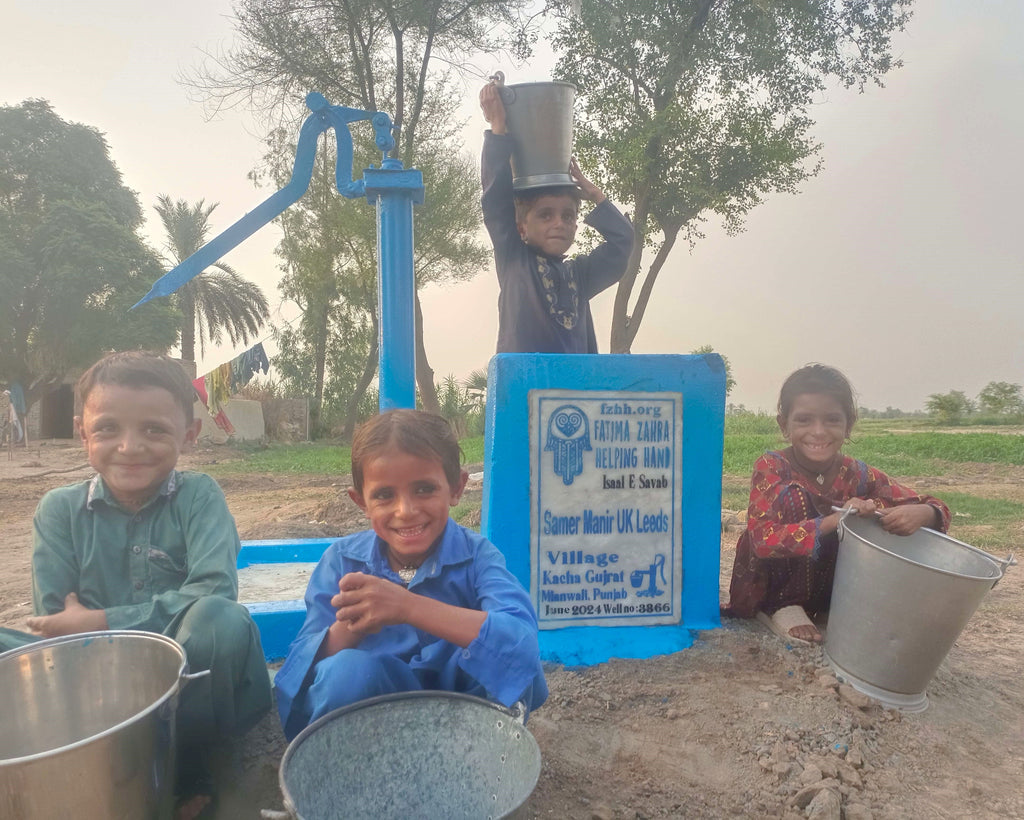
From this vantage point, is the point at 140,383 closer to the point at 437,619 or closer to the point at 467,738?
the point at 437,619

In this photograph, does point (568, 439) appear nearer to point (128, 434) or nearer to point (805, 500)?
point (805, 500)

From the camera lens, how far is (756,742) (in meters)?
Result: 1.79

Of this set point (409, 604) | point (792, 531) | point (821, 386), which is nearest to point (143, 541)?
point (409, 604)

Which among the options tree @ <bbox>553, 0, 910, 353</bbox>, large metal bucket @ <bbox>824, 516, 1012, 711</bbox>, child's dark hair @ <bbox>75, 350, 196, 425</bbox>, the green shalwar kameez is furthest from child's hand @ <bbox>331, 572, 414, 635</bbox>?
tree @ <bbox>553, 0, 910, 353</bbox>

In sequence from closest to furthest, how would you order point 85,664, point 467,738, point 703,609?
point 467,738, point 85,664, point 703,609

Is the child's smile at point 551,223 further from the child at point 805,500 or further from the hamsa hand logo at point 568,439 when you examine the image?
the child at point 805,500


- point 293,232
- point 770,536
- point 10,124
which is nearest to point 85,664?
point 770,536

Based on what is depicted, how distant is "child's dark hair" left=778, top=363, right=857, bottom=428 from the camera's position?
236 cm

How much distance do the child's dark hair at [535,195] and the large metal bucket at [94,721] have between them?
195cm

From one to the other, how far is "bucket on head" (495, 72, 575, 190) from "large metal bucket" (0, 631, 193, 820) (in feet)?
6.50

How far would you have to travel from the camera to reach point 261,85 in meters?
10.8

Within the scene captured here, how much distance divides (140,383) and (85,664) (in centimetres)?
65

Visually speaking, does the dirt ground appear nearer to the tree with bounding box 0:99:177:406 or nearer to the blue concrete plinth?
the blue concrete plinth

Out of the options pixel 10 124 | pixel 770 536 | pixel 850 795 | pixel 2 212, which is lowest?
pixel 850 795
